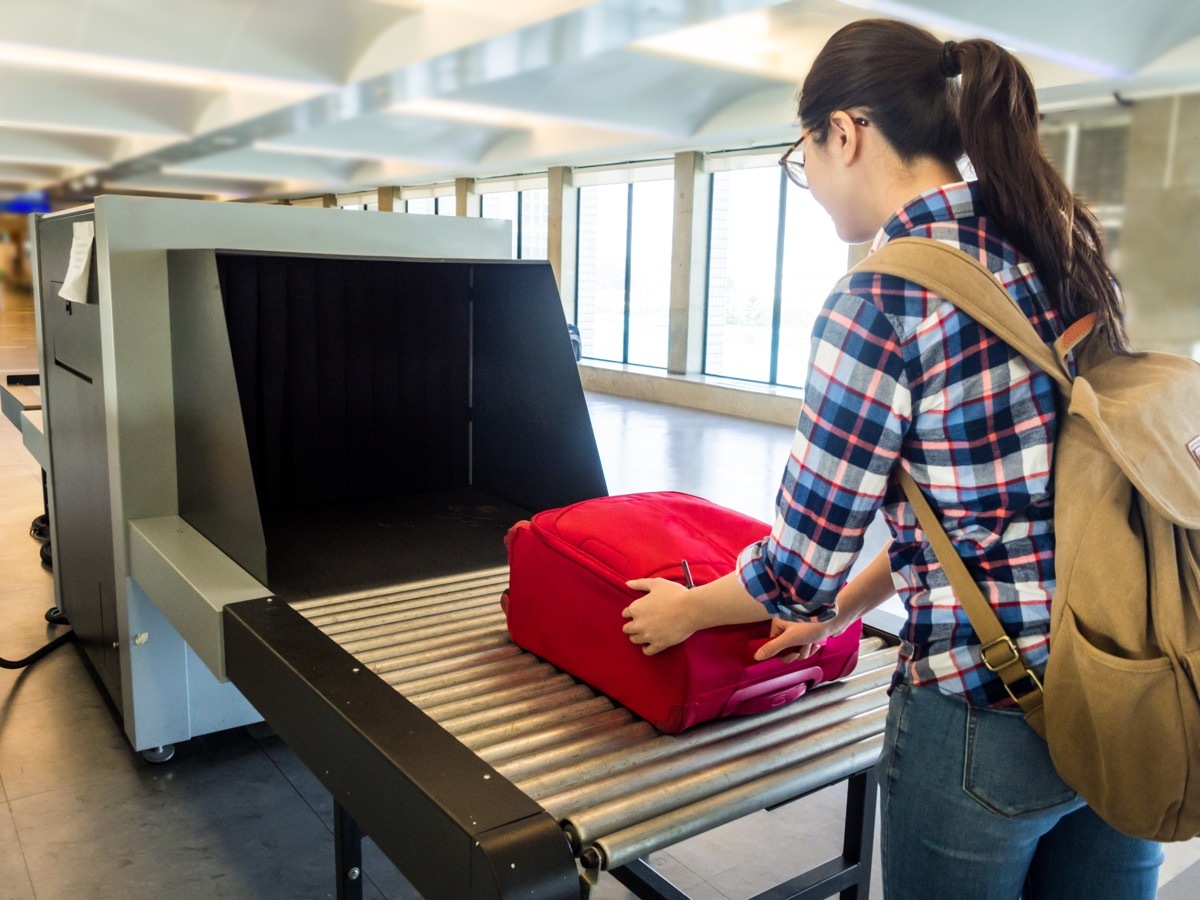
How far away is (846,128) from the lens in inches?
42.4

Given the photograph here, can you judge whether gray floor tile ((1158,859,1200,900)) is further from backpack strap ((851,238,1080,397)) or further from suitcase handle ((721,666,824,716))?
backpack strap ((851,238,1080,397))

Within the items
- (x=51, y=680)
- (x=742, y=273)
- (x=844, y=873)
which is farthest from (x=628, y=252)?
(x=844, y=873)

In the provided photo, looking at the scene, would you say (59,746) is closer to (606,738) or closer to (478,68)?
(606,738)

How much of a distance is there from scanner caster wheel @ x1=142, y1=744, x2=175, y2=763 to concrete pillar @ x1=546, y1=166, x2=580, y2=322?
12.3m

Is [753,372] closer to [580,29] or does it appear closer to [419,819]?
[580,29]

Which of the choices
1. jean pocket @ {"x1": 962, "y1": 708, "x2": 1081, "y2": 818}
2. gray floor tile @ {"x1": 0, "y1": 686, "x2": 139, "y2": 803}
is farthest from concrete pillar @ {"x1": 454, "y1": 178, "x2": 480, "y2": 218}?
jean pocket @ {"x1": 962, "y1": 708, "x2": 1081, "y2": 818}

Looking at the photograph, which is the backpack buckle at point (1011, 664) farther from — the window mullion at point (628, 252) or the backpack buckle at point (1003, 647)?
the window mullion at point (628, 252)

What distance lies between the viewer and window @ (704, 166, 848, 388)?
12.0 metres

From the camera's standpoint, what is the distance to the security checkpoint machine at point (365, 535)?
128 cm

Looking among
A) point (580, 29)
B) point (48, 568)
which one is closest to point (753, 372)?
point (580, 29)

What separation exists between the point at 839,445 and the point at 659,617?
0.43 meters

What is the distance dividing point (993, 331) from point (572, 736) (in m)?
0.83

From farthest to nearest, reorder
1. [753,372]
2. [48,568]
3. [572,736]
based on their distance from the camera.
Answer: [753,372], [48,568], [572,736]

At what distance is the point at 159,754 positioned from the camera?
276 cm
